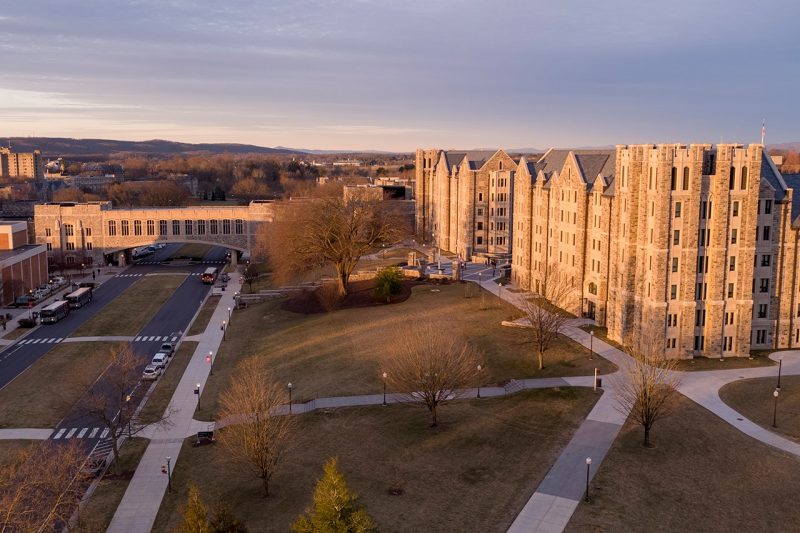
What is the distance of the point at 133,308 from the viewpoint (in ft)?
271

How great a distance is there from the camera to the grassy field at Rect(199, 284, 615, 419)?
52.8m

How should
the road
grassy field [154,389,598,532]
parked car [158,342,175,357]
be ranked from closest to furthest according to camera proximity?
grassy field [154,389,598,532] < the road < parked car [158,342,175,357]

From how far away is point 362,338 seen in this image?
211ft

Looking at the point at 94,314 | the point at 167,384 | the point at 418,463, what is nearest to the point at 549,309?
the point at 418,463

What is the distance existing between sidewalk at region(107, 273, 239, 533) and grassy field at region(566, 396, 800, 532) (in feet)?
68.7

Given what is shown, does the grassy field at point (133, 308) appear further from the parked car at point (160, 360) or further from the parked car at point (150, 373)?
the parked car at point (150, 373)

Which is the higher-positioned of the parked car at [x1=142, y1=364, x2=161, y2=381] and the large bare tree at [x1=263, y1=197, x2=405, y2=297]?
the large bare tree at [x1=263, y1=197, x2=405, y2=297]

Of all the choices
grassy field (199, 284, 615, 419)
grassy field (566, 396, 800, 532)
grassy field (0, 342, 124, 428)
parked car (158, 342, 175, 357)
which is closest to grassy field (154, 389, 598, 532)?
grassy field (566, 396, 800, 532)

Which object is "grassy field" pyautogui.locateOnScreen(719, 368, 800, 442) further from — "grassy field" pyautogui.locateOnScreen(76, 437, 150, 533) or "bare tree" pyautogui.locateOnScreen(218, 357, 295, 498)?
"grassy field" pyautogui.locateOnScreen(76, 437, 150, 533)

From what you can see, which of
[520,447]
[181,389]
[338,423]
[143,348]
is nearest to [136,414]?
[181,389]

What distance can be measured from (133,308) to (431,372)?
5242 cm

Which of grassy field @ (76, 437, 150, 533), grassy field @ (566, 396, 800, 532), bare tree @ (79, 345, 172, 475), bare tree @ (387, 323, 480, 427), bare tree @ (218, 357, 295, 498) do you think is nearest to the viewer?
grassy field @ (566, 396, 800, 532)

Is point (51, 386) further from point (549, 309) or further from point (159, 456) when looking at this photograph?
point (549, 309)

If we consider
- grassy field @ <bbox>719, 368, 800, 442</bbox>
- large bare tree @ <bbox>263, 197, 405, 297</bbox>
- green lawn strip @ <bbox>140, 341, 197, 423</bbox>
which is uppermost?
large bare tree @ <bbox>263, 197, 405, 297</bbox>
